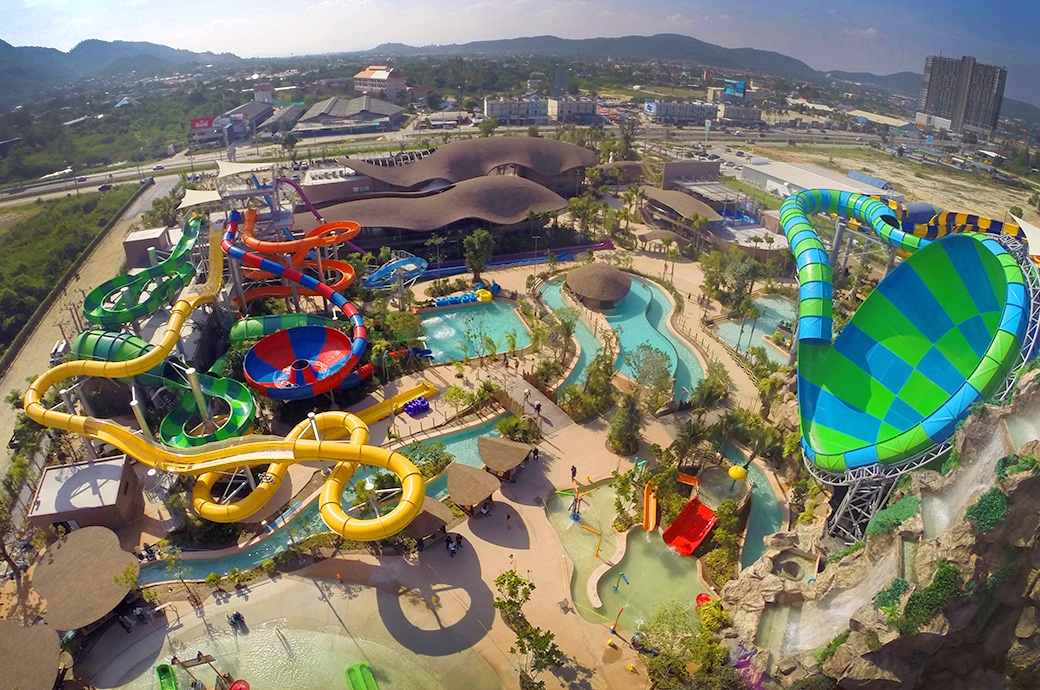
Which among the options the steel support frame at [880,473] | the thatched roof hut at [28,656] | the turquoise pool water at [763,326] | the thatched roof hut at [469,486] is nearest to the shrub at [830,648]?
the steel support frame at [880,473]

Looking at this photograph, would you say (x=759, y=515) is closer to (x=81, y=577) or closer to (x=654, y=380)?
(x=654, y=380)

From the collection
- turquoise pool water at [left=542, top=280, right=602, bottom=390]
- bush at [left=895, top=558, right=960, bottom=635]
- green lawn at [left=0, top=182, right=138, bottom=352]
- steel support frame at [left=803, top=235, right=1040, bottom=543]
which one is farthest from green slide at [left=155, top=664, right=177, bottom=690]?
green lawn at [left=0, top=182, right=138, bottom=352]

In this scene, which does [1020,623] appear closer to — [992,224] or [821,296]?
[821,296]

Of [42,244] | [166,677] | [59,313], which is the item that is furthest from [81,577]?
[42,244]

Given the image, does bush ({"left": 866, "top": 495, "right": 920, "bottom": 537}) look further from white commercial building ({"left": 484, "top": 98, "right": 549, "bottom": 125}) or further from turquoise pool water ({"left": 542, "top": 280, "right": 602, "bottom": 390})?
white commercial building ({"left": 484, "top": 98, "right": 549, "bottom": 125})

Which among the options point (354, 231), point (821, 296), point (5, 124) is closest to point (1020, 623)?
point (821, 296)

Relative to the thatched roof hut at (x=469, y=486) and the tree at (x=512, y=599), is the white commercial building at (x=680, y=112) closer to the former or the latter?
the thatched roof hut at (x=469, y=486)
